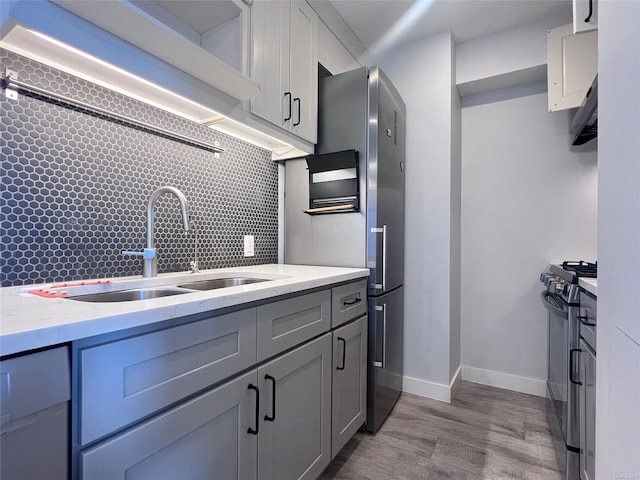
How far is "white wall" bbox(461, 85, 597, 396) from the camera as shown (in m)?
2.35

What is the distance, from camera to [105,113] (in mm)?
1208

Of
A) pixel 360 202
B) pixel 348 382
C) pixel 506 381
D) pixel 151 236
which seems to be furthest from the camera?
pixel 506 381

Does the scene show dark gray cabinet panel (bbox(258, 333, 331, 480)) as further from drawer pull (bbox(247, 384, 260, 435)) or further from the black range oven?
the black range oven

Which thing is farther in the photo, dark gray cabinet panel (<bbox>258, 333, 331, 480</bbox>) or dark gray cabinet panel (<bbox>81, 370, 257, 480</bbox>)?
dark gray cabinet panel (<bbox>258, 333, 331, 480</bbox>)

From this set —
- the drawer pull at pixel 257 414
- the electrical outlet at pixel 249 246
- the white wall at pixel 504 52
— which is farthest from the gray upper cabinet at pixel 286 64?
the white wall at pixel 504 52

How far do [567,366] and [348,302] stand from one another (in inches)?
44.4

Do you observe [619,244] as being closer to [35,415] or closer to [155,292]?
[35,415]

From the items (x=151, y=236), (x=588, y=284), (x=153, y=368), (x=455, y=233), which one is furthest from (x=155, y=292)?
(x=455, y=233)

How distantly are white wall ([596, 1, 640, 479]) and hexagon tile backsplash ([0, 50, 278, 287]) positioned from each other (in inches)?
60.9

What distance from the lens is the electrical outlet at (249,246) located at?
189 cm

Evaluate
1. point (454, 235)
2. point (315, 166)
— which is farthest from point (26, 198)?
point (454, 235)

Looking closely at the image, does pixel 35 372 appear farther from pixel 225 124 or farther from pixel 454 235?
pixel 454 235

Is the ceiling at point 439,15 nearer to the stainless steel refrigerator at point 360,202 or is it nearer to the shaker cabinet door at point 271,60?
the stainless steel refrigerator at point 360,202

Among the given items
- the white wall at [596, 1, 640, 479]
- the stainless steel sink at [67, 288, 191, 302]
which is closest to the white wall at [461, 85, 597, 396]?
the white wall at [596, 1, 640, 479]
